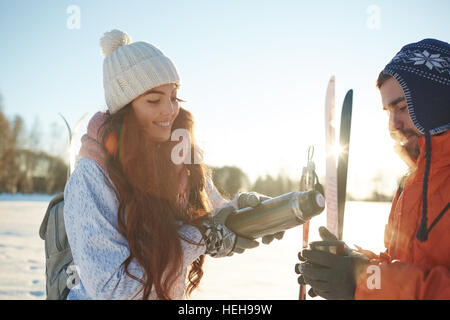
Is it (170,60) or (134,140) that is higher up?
(170,60)

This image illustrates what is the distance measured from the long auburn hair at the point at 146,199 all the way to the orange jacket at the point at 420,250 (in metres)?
0.83

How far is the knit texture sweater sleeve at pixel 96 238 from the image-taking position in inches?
50.2

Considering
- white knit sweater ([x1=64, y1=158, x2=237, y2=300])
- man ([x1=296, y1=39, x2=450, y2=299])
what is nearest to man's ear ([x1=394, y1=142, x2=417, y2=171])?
man ([x1=296, y1=39, x2=450, y2=299])

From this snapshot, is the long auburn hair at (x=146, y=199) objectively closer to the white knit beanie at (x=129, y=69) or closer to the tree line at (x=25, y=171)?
the white knit beanie at (x=129, y=69)

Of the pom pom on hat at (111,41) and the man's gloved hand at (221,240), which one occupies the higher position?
the pom pom on hat at (111,41)

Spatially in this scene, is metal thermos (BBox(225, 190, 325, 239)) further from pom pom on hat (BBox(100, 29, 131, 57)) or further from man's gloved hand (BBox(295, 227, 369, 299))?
pom pom on hat (BBox(100, 29, 131, 57))

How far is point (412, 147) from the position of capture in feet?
5.00

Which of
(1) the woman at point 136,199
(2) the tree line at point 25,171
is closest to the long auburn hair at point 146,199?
(1) the woman at point 136,199

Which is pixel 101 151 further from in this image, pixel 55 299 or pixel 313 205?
pixel 313 205

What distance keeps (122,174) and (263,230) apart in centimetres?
75

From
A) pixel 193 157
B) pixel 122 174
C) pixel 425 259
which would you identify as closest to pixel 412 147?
pixel 425 259
